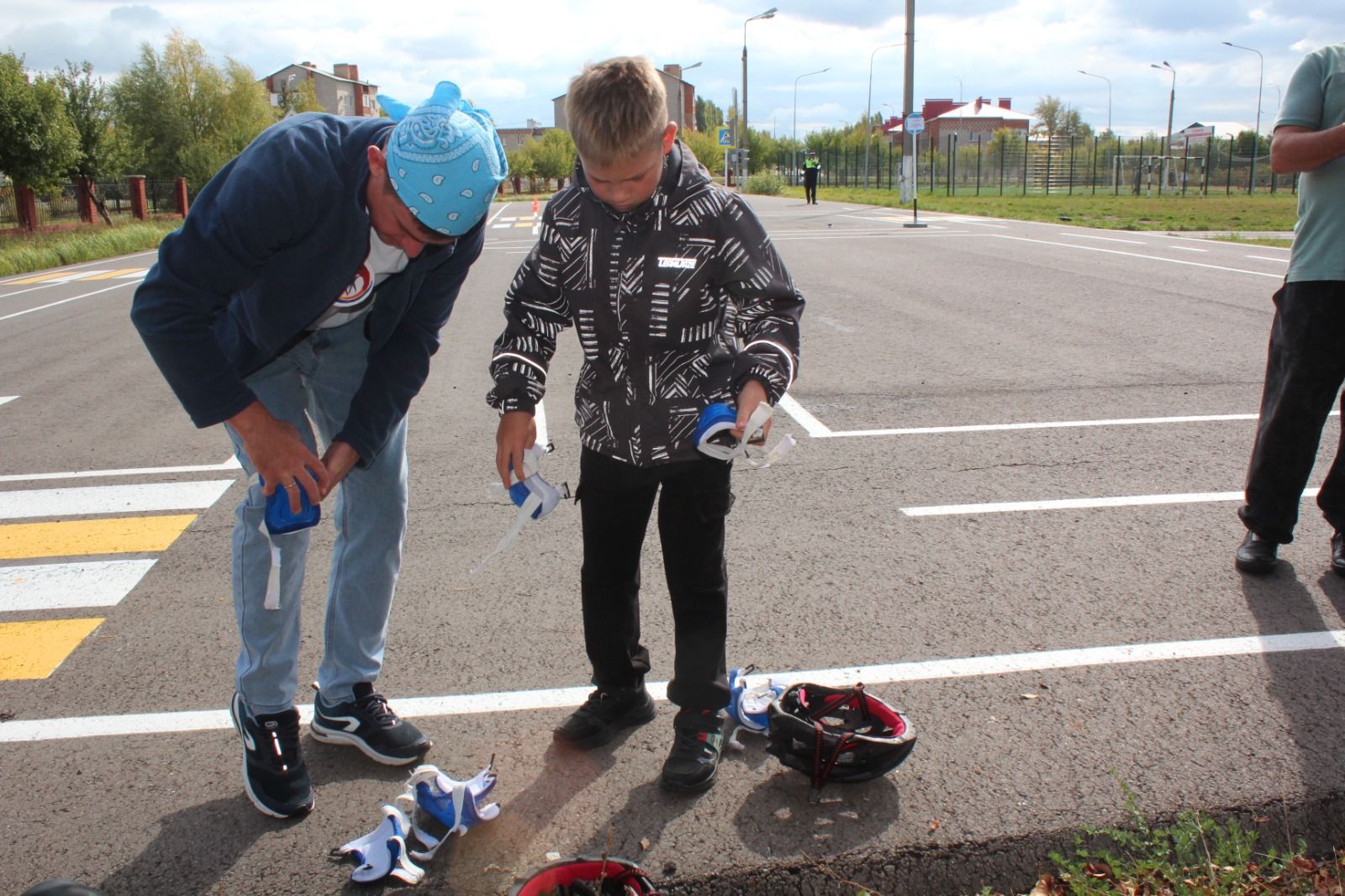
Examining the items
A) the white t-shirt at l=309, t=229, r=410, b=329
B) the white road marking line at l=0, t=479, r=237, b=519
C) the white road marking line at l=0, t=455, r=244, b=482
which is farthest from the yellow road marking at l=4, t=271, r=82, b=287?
A: the white t-shirt at l=309, t=229, r=410, b=329

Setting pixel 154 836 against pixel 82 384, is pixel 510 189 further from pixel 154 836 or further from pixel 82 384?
pixel 154 836

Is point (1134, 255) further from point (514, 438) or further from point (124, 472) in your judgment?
point (514, 438)

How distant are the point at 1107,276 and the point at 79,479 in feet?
38.8

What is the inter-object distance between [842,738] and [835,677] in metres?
0.67

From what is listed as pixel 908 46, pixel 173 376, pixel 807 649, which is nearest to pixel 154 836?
pixel 173 376

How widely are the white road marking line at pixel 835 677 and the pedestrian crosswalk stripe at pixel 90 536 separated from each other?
1.70 metres

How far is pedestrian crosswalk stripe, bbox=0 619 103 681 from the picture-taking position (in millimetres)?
3627

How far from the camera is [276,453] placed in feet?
8.30

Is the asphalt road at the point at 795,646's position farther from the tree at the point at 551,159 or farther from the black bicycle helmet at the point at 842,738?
the tree at the point at 551,159

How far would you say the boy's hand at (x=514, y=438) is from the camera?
2727 millimetres

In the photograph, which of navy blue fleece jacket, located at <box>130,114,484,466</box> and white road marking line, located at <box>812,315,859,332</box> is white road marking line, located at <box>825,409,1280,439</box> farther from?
navy blue fleece jacket, located at <box>130,114,484,466</box>

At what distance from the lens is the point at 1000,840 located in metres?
2.56

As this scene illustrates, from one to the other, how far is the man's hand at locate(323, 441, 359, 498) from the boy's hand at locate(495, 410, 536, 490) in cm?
40

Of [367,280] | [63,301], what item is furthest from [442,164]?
[63,301]
